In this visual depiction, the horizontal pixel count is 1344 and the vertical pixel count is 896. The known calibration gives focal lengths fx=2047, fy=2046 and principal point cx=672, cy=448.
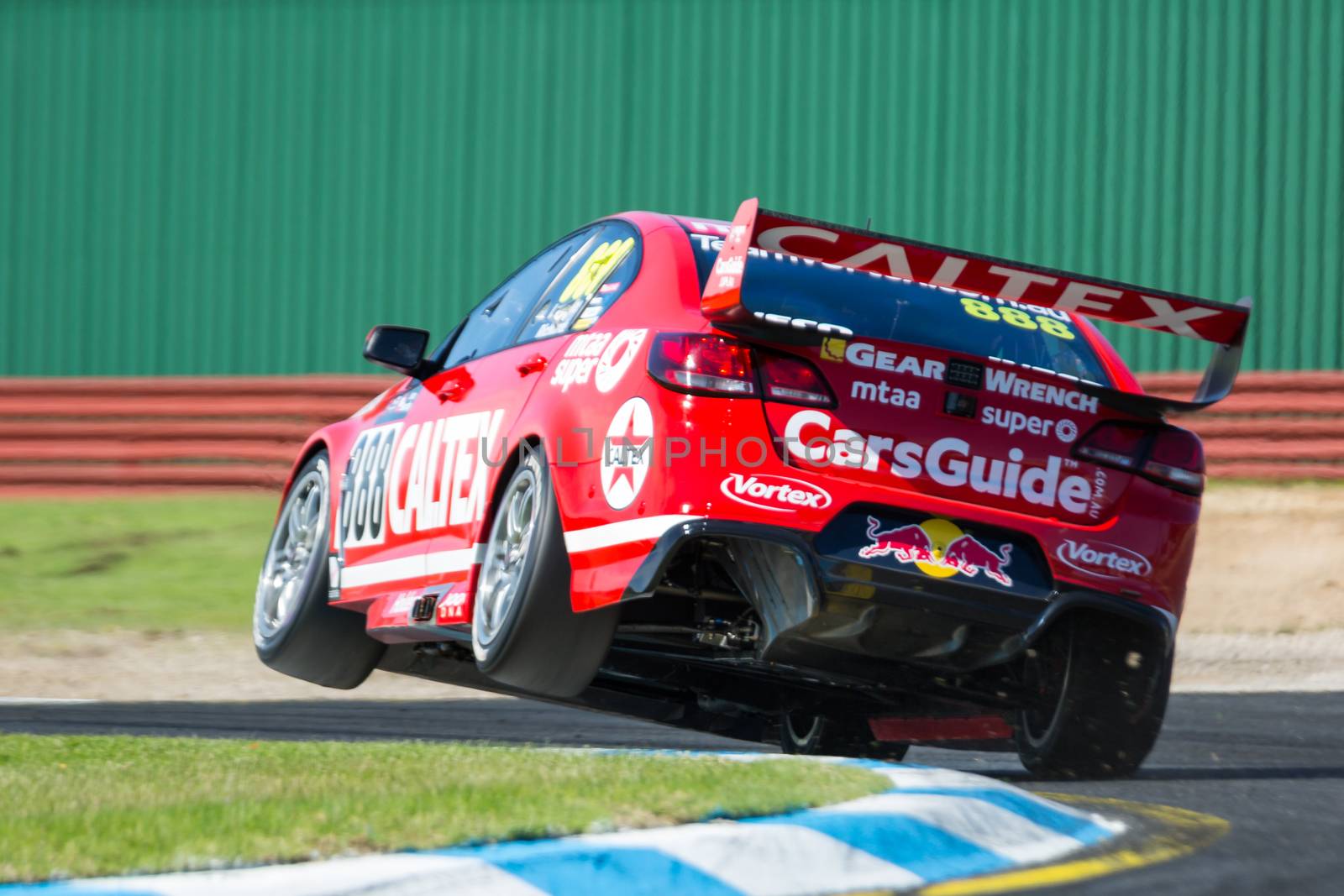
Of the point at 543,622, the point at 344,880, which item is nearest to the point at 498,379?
the point at 543,622

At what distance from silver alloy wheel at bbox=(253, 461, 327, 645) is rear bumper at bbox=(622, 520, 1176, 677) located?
2620mm

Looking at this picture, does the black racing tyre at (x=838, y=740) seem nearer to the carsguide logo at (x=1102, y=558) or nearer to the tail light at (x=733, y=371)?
the carsguide logo at (x=1102, y=558)

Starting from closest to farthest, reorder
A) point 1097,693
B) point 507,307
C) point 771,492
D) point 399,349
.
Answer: point 771,492, point 1097,693, point 507,307, point 399,349

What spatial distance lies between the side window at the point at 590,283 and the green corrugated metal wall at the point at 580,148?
8955 millimetres

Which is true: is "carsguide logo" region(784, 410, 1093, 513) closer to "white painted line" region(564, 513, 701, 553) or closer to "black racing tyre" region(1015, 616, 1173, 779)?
"white painted line" region(564, 513, 701, 553)

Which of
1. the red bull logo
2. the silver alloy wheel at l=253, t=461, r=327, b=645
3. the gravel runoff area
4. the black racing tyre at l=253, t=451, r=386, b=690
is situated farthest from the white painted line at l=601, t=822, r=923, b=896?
the gravel runoff area

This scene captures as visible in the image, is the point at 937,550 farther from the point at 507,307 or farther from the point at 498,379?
the point at 507,307

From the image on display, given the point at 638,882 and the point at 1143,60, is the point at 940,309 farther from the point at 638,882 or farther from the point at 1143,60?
the point at 1143,60

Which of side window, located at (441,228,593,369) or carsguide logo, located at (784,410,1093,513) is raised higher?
Result: side window, located at (441,228,593,369)

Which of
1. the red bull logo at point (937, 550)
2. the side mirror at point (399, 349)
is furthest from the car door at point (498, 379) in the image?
the red bull logo at point (937, 550)

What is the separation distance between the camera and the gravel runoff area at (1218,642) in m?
10.4

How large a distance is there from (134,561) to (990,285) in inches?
375

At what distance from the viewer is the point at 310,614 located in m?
7.52

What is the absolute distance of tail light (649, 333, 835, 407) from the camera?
5.25 m
